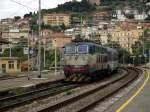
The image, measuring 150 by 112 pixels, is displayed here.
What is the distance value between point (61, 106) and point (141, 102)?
11.1 feet

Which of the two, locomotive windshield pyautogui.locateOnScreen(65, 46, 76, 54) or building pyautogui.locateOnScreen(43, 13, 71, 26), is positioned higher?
building pyautogui.locateOnScreen(43, 13, 71, 26)

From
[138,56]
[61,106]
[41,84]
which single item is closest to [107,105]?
[61,106]

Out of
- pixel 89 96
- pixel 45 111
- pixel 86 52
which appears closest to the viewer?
pixel 45 111

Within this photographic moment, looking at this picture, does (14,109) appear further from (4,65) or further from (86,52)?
(4,65)

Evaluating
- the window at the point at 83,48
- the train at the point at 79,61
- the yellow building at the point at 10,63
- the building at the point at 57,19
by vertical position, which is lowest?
the yellow building at the point at 10,63

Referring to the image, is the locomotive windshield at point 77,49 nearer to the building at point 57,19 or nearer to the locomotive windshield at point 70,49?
the locomotive windshield at point 70,49

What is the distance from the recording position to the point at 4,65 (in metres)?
71.0

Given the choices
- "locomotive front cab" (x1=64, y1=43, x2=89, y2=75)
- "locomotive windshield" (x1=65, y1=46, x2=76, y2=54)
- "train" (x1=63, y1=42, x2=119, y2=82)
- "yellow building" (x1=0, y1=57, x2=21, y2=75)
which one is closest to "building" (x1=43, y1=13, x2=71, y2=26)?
"yellow building" (x1=0, y1=57, x2=21, y2=75)

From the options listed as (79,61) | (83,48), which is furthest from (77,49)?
(79,61)

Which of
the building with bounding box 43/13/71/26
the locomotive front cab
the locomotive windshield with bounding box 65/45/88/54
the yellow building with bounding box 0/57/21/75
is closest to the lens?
the locomotive front cab

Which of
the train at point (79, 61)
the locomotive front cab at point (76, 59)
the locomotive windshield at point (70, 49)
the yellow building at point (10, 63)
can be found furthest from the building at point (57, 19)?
the locomotive front cab at point (76, 59)

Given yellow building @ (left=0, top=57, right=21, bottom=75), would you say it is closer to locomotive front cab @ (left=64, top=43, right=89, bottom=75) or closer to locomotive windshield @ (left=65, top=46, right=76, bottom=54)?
locomotive windshield @ (left=65, top=46, right=76, bottom=54)

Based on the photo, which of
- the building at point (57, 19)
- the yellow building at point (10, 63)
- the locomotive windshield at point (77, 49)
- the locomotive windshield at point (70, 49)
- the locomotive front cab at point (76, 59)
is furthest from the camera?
the building at point (57, 19)

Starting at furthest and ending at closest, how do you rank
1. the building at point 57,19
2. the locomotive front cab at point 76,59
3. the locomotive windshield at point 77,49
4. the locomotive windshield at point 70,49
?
the building at point 57,19
the locomotive windshield at point 70,49
the locomotive windshield at point 77,49
the locomotive front cab at point 76,59
